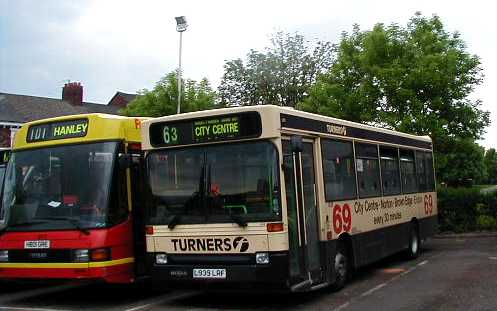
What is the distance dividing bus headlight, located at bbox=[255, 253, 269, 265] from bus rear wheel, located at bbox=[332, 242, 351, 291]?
198cm

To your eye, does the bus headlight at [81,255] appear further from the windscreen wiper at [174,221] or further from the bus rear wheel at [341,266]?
the bus rear wheel at [341,266]

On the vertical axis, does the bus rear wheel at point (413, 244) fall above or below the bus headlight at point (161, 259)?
below

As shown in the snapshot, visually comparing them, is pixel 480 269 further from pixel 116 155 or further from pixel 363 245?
pixel 116 155

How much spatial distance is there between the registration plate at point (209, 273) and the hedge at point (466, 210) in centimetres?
1476

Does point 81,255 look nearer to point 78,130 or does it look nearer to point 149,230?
point 149,230

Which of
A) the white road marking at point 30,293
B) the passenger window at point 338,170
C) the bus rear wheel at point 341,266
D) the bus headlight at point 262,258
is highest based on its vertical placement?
the passenger window at point 338,170

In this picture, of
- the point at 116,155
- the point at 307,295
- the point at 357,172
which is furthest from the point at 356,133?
the point at 116,155

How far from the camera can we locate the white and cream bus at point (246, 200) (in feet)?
29.1

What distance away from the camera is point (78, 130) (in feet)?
34.6

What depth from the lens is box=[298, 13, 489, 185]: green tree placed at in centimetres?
2166

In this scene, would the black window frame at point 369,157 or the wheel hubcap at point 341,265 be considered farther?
the black window frame at point 369,157

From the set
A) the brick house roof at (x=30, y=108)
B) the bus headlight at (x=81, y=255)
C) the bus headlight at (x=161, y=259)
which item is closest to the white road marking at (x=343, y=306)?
the bus headlight at (x=161, y=259)

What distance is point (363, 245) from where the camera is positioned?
1166cm

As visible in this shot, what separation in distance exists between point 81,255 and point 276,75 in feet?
79.4
